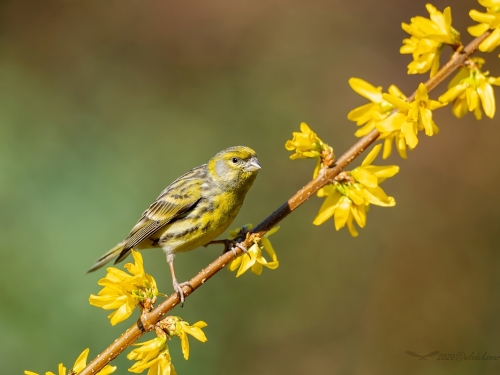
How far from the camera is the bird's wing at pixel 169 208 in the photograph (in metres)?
4.13

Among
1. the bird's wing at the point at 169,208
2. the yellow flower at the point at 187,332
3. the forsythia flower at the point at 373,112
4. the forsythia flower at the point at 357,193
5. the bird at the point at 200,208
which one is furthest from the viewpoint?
the bird's wing at the point at 169,208

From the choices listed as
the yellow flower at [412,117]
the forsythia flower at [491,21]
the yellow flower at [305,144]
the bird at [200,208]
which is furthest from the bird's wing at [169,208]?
the forsythia flower at [491,21]

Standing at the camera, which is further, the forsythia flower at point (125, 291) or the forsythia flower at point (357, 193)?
the forsythia flower at point (357, 193)

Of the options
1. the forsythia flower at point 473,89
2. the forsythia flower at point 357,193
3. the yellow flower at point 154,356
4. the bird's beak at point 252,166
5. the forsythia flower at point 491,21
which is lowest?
the yellow flower at point 154,356

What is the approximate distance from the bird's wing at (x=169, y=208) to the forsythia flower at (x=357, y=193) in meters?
1.44

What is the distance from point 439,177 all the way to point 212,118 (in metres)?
3.11

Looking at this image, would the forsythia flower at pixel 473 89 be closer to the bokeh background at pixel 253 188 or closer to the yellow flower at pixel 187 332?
the yellow flower at pixel 187 332

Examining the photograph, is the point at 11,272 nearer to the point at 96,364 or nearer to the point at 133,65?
the point at 96,364

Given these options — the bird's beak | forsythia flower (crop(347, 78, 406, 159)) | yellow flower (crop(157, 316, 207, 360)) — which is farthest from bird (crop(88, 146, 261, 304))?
yellow flower (crop(157, 316, 207, 360))

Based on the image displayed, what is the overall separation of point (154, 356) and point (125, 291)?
324 millimetres

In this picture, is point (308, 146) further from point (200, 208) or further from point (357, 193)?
point (200, 208)

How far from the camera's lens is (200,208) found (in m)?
4.06

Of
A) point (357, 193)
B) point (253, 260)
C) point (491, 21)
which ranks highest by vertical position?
point (491, 21)

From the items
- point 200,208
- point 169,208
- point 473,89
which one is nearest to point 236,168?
point 200,208
